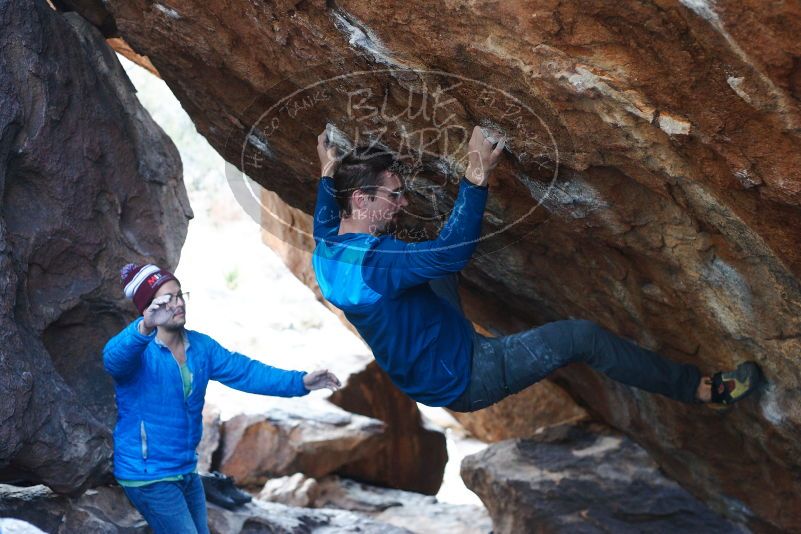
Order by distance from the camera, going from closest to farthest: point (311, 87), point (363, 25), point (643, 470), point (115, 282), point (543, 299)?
point (363, 25) < point (311, 87) < point (115, 282) < point (543, 299) < point (643, 470)

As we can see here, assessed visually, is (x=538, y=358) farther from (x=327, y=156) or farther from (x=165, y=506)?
(x=165, y=506)

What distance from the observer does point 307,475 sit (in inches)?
303

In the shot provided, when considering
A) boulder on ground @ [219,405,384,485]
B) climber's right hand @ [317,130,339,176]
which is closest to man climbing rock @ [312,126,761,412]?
climber's right hand @ [317,130,339,176]

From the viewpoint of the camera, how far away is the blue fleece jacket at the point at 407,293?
11.3ft

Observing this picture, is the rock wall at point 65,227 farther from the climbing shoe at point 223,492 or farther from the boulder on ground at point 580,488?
the boulder on ground at point 580,488

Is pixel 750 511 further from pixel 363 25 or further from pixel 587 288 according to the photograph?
pixel 363 25

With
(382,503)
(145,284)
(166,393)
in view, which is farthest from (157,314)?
(382,503)

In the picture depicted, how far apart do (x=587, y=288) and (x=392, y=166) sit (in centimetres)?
137

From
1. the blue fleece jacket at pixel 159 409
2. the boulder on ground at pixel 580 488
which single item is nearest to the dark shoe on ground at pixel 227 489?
the blue fleece jacket at pixel 159 409

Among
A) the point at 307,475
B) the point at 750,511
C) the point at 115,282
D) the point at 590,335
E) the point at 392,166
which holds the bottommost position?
the point at 307,475

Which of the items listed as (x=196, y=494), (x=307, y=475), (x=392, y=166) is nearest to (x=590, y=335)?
(x=392, y=166)

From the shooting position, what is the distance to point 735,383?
14.4 feet

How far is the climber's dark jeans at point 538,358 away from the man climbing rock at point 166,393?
0.64 m

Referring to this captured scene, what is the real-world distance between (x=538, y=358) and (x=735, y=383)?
0.98 metres
